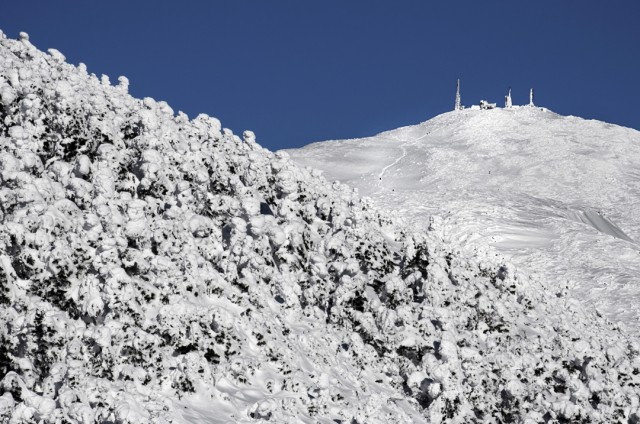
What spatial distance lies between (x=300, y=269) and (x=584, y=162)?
319 feet

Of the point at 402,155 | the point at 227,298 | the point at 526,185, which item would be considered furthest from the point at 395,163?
the point at 227,298

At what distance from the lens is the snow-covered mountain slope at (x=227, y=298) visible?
1898cm

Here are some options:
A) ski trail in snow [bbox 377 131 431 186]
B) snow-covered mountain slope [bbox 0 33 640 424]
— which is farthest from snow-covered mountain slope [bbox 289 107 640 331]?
snow-covered mountain slope [bbox 0 33 640 424]

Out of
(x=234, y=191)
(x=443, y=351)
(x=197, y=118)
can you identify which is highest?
(x=197, y=118)

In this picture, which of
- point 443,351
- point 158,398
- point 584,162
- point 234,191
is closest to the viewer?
point 158,398

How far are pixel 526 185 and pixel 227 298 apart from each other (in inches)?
3388

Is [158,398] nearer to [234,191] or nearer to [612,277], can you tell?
[234,191]

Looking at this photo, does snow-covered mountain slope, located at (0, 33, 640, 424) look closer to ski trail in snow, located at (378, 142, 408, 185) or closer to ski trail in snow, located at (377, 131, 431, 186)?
ski trail in snow, located at (377, 131, 431, 186)

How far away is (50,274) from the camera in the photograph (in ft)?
66.7

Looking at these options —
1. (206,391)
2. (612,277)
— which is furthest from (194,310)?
(612,277)

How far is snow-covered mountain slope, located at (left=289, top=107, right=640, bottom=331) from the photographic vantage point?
52.6m

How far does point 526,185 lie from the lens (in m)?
105

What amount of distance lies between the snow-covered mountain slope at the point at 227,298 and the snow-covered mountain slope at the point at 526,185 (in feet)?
21.7

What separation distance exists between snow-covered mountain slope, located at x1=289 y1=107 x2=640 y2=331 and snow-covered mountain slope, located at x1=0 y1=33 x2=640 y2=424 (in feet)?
21.7
